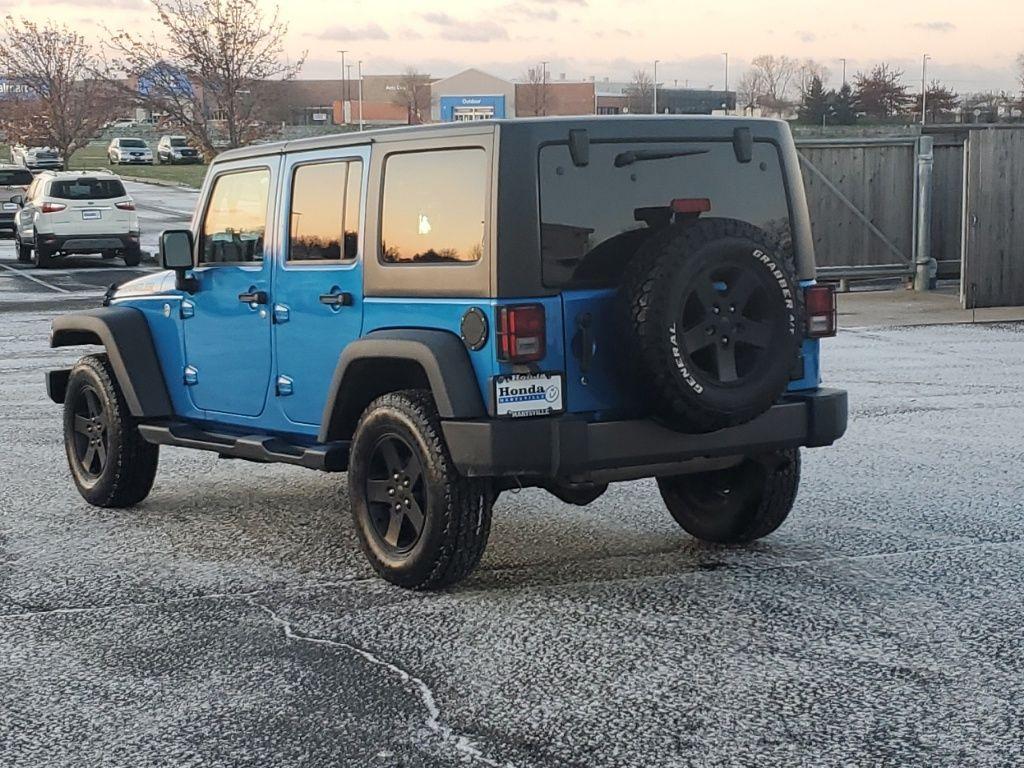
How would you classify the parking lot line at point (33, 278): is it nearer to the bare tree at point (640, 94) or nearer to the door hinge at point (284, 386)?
the door hinge at point (284, 386)

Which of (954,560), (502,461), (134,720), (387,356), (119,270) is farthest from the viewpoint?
(119,270)

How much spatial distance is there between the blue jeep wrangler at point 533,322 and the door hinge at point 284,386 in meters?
0.01

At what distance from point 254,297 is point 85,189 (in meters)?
21.9

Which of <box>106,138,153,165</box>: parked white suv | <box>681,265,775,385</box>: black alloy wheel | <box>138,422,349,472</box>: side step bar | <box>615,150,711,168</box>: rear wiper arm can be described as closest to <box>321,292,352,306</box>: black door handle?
<box>138,422,349,472</box>: side step bar

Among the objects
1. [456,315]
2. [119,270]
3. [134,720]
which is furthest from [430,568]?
[119,270]

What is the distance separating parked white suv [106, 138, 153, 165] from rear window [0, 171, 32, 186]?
142 ft

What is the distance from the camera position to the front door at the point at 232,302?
714 centimetres

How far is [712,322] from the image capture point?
5.80 m

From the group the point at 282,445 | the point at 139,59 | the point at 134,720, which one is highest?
the point at 139,59

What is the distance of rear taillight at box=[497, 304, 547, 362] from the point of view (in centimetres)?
564

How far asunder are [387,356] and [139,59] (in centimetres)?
3532

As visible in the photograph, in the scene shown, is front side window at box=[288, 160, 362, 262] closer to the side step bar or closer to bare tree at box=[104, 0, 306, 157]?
the side step bar

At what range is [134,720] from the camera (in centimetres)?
468

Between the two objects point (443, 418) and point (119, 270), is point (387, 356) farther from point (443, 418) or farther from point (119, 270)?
point (119, 270)
